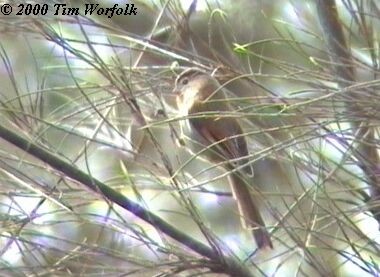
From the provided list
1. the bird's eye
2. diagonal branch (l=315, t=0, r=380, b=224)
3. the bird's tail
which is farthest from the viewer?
the bird's eye

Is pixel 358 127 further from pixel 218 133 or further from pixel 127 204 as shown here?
pixel 218 133

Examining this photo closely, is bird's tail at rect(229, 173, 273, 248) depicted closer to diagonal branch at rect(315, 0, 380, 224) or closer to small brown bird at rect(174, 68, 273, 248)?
small brown bird at rect(174, 68, 273, 248)

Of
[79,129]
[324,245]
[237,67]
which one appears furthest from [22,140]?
[324,245]

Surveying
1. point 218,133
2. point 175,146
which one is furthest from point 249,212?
point 218,133

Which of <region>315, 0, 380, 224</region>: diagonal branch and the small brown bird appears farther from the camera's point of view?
the small brown bird

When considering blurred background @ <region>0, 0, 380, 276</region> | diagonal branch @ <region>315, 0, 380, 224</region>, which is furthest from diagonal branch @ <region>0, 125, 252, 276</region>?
diagonal branch @ <region>315, 0, 380, 224</region>

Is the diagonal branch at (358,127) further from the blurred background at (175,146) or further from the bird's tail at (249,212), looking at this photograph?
the bird's tail at (249,212)

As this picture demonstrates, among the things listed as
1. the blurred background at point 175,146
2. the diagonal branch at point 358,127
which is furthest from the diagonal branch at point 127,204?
the diagonal branch at point 358,127
